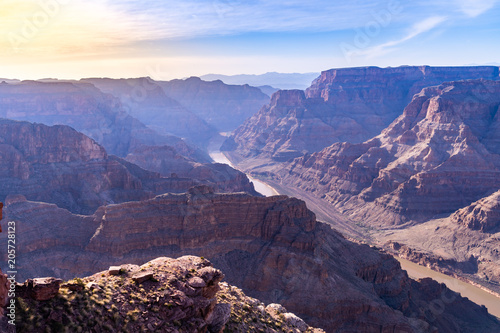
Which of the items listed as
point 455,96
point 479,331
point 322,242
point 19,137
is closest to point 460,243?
point 479,331

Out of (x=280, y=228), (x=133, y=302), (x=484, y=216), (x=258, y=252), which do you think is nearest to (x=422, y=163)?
(x=484, y=216)

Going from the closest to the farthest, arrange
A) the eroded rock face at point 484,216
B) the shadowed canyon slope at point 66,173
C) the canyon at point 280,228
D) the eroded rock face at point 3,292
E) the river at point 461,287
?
→ the eroded rock face at point 3,292 → the canyon at point 280,228 → the river at point 461,287 → the shadowed canyon slope at point 66,173 → the eroded rock face at point 484,216

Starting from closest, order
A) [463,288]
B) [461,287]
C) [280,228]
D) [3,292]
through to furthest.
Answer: [3,292] → [280,228] → [463,288] → [461,287]

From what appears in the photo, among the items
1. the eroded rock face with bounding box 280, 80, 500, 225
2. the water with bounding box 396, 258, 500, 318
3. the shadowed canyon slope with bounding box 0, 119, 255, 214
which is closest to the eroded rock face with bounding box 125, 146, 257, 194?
the shadowed canyon slope with bounding box 0, 119, 255, 214

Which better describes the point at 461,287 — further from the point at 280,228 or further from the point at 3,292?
the point at 3,292

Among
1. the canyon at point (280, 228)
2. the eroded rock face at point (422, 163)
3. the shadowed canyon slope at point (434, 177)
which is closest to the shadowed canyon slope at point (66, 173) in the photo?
the canyon at point (280, 228)

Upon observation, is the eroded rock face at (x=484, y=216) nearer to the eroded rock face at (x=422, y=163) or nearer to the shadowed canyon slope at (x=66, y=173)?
the eroded rock face at (x=422, y=163)
